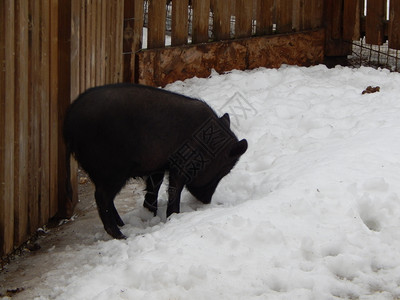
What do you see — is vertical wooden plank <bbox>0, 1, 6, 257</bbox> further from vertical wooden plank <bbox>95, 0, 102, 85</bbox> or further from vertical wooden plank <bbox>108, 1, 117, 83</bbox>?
vertical wooden plank <bbox>108, 1, 117, 83</bbox>

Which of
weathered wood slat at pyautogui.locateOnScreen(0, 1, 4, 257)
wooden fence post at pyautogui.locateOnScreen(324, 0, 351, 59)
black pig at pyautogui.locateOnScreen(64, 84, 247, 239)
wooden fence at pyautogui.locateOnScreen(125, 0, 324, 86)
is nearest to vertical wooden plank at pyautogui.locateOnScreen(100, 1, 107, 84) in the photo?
wooden fence at pyautogui.locateOnScreen(125, 0, 324, 86)

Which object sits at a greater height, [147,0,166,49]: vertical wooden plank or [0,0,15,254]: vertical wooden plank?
[147,0,166,49]: vertical wooden plank

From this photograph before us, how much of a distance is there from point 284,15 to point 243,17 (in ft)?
1.97

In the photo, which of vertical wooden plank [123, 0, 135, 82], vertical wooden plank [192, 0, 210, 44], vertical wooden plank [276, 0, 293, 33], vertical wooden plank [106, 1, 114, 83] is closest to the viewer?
vertical wooden plank [106, 1, 114, 83]

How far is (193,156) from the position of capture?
195 inches

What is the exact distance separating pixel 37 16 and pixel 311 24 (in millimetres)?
5171

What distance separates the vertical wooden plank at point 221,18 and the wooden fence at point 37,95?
261 centimetres

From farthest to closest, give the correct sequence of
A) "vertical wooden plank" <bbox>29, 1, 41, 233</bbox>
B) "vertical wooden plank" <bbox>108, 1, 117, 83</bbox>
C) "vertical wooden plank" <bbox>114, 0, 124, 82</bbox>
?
"vertical wooden plank" <bbox>114, 0, 124, 82</bbox>, "vertical wooden plank" <bbox>108, 1, 117, 83</bbox>, "vertical wooden plank" <bbox>29, 1, 41, 233</bbox>

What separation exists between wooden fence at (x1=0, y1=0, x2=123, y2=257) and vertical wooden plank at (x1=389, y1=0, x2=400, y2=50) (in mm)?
3987

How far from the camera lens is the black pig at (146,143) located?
436 centimetres

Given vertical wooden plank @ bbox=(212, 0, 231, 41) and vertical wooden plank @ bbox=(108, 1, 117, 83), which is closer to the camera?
vertical wooden plank @ bbox=(108, 1, 117, 83)

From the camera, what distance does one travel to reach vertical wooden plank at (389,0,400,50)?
807 centimetres

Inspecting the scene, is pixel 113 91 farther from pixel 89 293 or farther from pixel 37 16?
pixel 89 293

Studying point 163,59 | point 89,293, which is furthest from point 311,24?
point 89,293
